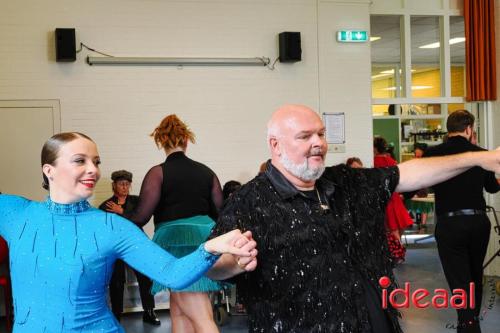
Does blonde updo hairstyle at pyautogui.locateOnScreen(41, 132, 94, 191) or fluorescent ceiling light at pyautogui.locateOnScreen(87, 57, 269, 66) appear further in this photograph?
fluorescent ceiling light at pyautogui.locateOnScreen(87, 57, 269, 66)

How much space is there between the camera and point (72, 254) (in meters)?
2.20

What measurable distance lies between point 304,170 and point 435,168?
1.86 feet

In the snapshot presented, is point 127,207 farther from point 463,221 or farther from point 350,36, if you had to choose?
point 350,36

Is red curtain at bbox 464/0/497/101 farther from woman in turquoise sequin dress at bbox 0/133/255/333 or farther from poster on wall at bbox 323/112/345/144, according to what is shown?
woman in turquoise sequin dress at bbox 0/133/255/333

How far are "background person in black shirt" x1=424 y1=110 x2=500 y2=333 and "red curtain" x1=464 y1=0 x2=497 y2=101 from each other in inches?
166

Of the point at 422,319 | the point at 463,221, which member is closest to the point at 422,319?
the point at 422,319

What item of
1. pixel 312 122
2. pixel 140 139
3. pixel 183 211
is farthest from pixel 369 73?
pixel 312 122

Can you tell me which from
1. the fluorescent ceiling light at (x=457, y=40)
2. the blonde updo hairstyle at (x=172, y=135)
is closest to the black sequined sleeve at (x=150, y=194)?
the blonde updo hairstyle at (x=172, y=135)

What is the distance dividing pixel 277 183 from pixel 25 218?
90 centimetres

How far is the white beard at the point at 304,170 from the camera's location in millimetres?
2482

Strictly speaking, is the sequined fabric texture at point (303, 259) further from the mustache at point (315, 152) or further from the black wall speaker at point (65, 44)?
the black wall speaker at point (65, 44)

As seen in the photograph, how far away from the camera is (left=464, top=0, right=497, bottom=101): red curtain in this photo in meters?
8.79

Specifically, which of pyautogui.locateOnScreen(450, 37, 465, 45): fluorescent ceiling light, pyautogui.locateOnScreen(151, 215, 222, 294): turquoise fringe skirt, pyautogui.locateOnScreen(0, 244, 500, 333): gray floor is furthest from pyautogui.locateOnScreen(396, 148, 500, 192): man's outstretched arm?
pyautogui.locateOnScreen(450, 37, 465, 45): fluorescent ceiling light

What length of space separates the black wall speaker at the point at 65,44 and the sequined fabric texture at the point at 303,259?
530cm
